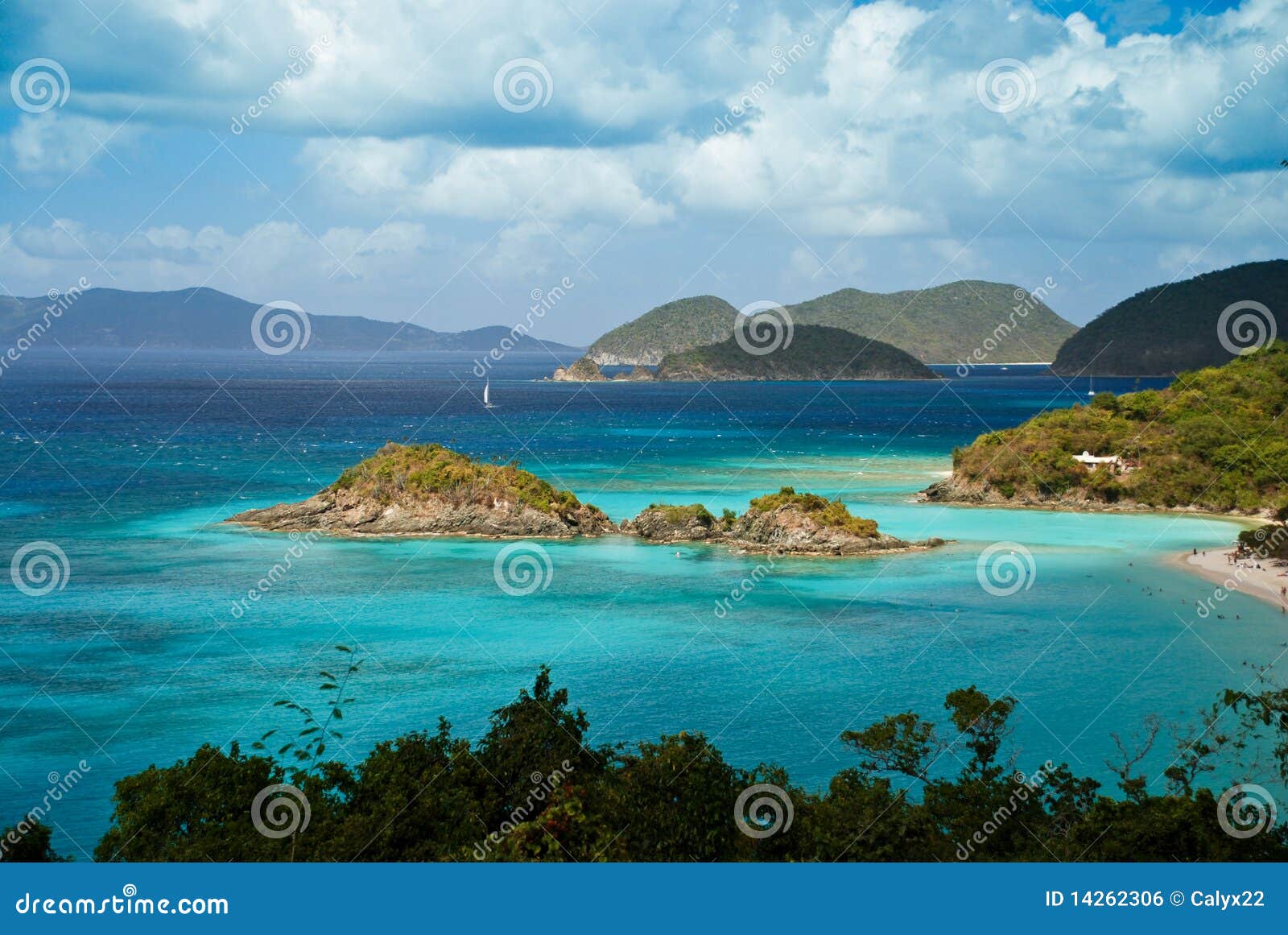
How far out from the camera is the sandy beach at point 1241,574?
93.1 feet

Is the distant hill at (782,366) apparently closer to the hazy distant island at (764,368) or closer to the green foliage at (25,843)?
the hazy distant island at (764,368)

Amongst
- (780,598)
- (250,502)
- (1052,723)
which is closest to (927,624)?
(780,598)

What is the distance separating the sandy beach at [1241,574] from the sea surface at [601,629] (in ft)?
2.38

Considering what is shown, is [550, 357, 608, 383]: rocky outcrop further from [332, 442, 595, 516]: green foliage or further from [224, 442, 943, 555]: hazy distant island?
[224, 442, 943, 555]: hazy distant island

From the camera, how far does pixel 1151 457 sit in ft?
156

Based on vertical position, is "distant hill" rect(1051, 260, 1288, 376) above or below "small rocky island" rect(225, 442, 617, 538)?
above

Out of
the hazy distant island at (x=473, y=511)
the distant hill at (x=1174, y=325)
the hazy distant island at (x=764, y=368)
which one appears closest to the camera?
the hazy distant island at (x=473, y=511)

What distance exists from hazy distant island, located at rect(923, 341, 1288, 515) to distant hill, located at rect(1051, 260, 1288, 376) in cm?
10623

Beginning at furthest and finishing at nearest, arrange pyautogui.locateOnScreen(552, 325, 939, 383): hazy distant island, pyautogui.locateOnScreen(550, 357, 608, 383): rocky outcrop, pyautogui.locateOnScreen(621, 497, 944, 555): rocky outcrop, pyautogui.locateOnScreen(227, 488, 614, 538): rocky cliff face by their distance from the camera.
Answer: pyautogui.locateOnScreen(552, 325, 939, 383): hazy distant island
pyautogui.locateOnScreen(550, 357, 608, 383): rocky outcrop
pyautogui.locateOnScreen(227, 488, 614, 538): rocky cliff face
pyautogui.locateOnScreen(621, 497, 944, 555): rocky outcrop

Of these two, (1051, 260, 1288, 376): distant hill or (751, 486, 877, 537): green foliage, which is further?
(1051, 260, 1288, 376): distant hill

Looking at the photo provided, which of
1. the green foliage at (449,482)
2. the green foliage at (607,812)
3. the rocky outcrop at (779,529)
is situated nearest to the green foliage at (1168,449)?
the rocky outcrop at (779,529)

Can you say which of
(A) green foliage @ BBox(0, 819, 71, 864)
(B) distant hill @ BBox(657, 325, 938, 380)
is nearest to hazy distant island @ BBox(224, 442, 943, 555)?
(A) green foliage @ BBox(0, 819, 71, 864)

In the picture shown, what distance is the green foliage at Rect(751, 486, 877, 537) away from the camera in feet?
119

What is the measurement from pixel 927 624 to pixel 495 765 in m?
16.9
